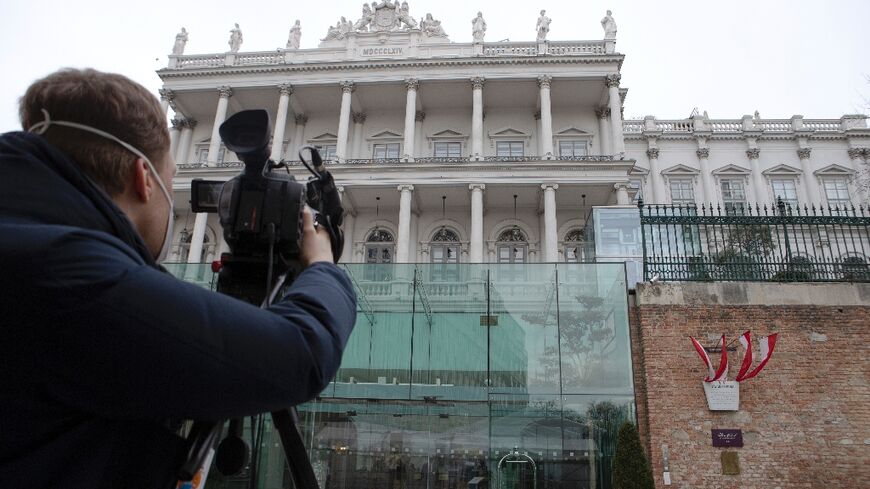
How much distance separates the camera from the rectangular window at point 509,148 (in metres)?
31.6

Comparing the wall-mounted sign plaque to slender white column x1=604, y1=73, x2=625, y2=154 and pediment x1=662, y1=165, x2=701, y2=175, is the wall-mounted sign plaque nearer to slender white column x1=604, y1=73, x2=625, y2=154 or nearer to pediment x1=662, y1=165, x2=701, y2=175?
slender white column x1=604, y1=73, x2=625, y2=154

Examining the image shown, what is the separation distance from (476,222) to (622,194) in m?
7.22

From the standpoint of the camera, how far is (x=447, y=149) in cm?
3209

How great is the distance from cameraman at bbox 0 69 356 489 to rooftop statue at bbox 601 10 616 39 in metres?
33.1

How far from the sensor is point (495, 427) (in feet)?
34.1

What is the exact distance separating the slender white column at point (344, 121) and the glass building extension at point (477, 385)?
1840cm

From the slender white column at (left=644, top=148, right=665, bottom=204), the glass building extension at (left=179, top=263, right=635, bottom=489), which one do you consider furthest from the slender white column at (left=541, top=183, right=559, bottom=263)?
the glass building extension at (left=179, top=263, right=635, bottom=489)

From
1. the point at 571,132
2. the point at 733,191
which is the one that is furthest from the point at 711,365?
the point at 733,191

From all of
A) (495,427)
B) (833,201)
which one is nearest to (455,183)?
(495,427)

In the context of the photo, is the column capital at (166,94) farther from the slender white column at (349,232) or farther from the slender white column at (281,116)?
the slender white column at (349,232)

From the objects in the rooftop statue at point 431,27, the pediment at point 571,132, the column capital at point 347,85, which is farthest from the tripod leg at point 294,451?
the rooftop statue at point 431,27

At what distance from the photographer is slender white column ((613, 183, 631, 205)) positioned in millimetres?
26981

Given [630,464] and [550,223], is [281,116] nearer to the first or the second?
[550,223]

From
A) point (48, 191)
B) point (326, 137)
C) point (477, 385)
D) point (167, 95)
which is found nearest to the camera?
point (48, 191)
